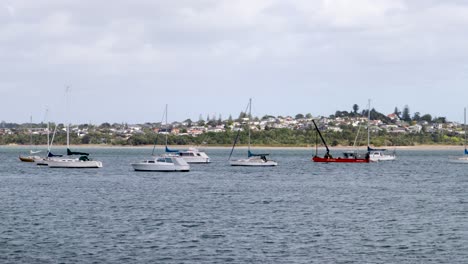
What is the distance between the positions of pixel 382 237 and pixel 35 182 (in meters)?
61.0

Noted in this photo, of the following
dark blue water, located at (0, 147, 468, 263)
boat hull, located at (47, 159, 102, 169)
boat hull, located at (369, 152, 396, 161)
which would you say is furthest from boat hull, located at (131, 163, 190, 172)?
boat hull, located at (369, 152, 396, 161)

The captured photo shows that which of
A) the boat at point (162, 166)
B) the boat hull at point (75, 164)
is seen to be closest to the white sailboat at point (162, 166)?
the boat at point (162, 166)

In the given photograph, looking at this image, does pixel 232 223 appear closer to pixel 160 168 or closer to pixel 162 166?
pixel 162 166

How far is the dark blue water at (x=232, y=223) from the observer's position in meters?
43.5

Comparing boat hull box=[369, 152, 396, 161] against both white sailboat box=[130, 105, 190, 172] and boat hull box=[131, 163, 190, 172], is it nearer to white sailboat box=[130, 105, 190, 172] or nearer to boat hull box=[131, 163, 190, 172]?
white sailboat box=[130, 105, 190, 172]

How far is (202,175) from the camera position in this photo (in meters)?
119

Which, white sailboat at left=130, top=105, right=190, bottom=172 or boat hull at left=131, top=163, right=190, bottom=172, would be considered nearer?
boat hull at left=131, top=163, right=190, bottom=172

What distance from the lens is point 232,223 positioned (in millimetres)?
56156

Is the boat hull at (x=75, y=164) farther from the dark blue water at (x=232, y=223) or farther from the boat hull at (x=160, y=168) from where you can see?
the dark blue water at (x=232, y=223)

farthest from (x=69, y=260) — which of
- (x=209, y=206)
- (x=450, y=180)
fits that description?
(x=450, y=180)

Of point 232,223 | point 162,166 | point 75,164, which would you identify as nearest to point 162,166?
point 162,166

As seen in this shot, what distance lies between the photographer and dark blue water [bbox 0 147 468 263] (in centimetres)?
4350

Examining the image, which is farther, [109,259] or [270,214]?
[270,214]

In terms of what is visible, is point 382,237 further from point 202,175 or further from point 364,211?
point 202,175
